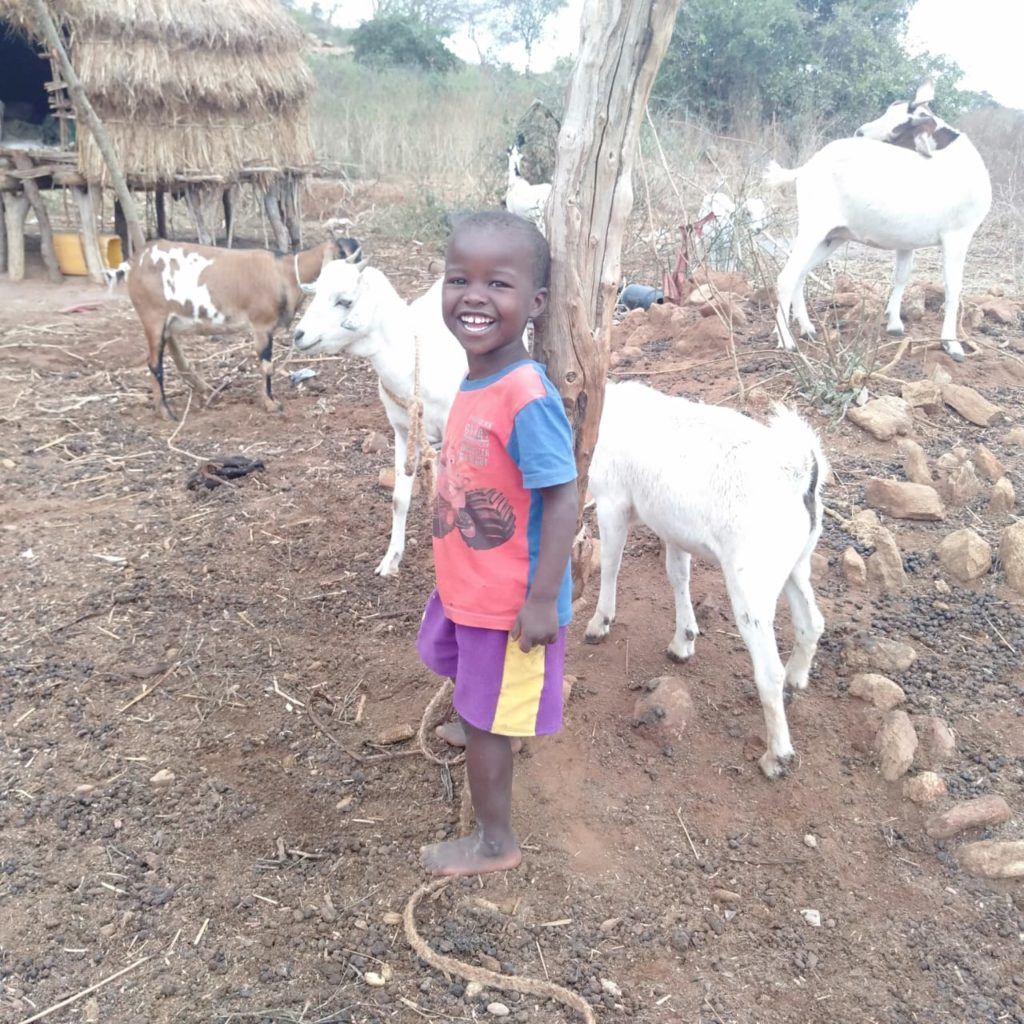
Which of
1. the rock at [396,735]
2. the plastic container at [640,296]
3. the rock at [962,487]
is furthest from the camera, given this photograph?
the plastic container at [640,296]

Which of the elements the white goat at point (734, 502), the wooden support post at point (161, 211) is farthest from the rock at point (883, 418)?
the wooden support post at point (161, 211)

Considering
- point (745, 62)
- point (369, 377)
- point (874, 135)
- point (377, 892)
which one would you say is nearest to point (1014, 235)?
point (874, 135)

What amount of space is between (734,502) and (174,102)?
9851mm

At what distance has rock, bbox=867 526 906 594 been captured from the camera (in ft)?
13.9

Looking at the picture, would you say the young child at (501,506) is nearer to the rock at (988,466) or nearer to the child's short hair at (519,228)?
the child's short hair at (519,228)

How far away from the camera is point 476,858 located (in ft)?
8.78

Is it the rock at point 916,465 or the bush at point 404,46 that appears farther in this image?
the bush at point 404,46

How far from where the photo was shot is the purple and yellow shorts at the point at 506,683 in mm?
2363

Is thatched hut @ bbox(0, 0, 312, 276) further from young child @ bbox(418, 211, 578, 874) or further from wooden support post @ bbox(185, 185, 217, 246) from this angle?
young child @ bbox(418, 211, 578, 874)

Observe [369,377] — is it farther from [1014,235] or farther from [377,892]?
[1014,235]

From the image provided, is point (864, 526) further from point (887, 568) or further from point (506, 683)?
point (506, 683)

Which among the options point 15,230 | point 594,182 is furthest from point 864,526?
point 15,230

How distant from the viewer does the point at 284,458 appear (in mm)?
5992

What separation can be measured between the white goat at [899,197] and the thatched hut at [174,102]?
7254 mm
